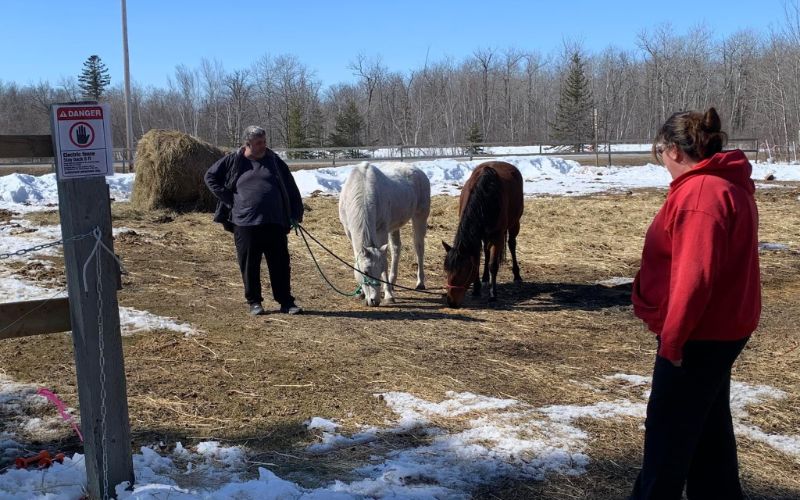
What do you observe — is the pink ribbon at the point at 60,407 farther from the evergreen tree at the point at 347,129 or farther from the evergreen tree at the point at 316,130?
the evergreen tree at the point at 316,130

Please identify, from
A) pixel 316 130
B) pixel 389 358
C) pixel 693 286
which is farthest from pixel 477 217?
pixel 316 130

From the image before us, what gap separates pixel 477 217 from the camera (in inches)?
301

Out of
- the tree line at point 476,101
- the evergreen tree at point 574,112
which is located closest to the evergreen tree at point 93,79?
the tree line at point 476,101

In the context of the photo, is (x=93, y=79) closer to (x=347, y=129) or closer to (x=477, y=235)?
(x=347, y=129)

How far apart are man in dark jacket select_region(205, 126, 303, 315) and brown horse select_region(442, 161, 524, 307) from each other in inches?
67.7

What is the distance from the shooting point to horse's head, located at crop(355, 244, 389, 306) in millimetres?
7336

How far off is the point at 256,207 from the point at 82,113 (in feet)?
12.8

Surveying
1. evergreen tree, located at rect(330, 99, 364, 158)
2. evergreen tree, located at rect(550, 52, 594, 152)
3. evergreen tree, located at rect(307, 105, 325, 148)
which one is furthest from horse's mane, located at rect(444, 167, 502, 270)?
evergreen tree, located at rect(550, 52, 594, 152)

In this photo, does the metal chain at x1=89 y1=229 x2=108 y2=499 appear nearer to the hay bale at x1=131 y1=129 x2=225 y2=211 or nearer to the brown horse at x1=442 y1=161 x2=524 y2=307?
the brown horse at x1=442 y1=161 x2=524 y2=307

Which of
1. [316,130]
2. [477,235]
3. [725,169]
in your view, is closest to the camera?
[725,169]

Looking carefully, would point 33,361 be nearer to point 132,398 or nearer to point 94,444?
point 132,398

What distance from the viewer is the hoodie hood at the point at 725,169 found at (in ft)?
8.23

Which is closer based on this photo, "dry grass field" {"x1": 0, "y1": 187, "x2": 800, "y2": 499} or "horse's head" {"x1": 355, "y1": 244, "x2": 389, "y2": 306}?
"dry grass field" {"x1": 0, "y1": 187, "x2": 800, "y2": 499}

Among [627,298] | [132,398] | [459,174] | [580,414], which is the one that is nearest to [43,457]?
[132,398]
